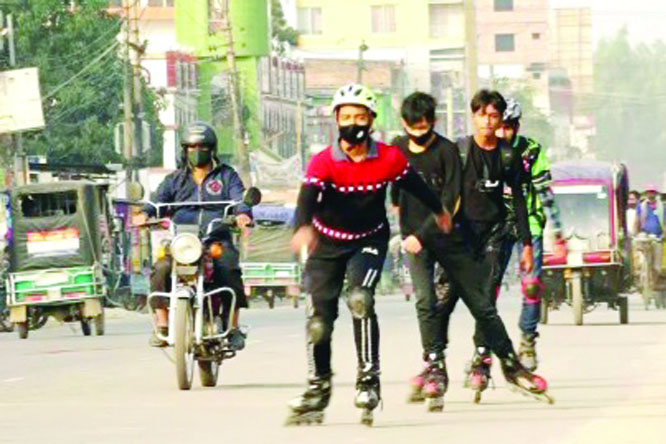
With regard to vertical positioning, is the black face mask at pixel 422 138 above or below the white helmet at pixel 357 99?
below

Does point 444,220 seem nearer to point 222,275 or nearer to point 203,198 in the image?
point 222,275

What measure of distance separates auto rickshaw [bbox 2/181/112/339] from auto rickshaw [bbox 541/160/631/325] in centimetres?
675

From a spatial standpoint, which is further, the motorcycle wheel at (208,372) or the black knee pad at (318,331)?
the motorcycle wheel at (208,372)

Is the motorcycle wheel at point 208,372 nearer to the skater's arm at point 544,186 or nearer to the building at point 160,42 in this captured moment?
the skater's arm at point 544,186

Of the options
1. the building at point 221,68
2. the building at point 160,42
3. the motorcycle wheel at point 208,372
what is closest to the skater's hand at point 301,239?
the motorcycle wheel at point 208,372

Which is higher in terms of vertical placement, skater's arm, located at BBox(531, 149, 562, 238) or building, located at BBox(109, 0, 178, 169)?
skater's arm, located at BBox(531, 149, 562, 238)

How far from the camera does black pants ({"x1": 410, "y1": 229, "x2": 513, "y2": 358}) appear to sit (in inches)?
617

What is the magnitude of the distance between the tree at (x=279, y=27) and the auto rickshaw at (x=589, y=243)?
9929cm

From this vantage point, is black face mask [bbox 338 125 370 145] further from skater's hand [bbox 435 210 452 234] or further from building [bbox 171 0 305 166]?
building [bbox 171 0 305 166]

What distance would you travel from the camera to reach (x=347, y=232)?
1440 cm

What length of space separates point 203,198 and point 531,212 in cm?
244

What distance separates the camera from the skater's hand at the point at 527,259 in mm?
16484

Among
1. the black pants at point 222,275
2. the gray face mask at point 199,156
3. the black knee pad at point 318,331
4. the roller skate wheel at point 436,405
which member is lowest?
the roller skate wheel at point 436,405

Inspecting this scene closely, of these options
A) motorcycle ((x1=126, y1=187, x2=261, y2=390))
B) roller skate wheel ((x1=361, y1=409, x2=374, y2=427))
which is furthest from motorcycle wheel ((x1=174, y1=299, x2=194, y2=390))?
roller skate wheel ((x1=361, y1=409, x2=374, y2=427))
